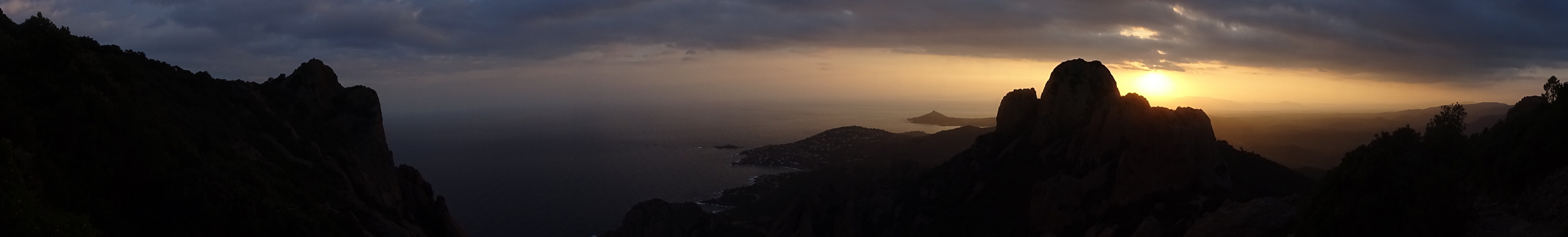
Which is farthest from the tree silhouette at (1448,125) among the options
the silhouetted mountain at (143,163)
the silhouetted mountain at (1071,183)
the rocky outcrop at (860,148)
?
the rocky outcrop at (860,148)

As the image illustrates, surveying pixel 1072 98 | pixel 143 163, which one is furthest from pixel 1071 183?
pixel 143 163

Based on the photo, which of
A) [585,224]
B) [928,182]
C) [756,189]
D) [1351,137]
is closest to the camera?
[928,182]

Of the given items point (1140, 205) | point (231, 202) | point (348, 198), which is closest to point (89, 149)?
point (231, 202)

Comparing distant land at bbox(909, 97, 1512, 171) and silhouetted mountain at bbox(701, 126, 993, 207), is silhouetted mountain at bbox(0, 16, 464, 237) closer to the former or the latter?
silhouetted mountain at bbox(701, 126, 993, 207)

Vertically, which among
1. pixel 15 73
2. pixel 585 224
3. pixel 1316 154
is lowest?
pixel 585 224

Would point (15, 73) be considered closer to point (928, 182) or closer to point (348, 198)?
point (348, 198)

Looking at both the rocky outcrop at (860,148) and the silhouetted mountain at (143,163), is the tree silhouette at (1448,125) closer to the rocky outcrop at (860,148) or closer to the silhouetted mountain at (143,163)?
the silhouetted mountain at (143,163)
